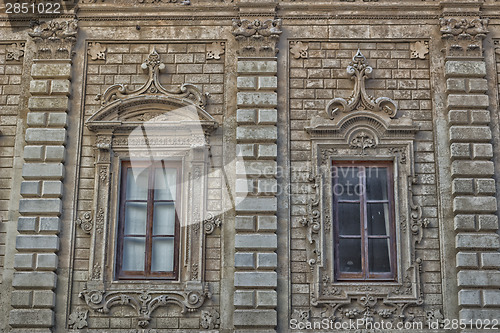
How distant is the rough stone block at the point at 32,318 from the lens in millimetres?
12383

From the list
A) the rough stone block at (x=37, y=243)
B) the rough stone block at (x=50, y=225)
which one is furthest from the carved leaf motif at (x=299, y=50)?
the rough stone block at (x=37, y=243)

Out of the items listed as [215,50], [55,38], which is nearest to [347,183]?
[215,50]

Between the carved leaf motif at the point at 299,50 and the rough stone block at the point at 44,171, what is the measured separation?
436 cm

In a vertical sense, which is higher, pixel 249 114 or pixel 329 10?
pixel 329 10

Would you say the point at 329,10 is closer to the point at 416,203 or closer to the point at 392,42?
the point at 392,42

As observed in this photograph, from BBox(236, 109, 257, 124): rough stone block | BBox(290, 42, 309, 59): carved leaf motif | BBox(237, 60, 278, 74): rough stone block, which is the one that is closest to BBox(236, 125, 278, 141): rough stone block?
BBox(236, 109, 257, 124): rough stone block

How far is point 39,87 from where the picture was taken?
1347cm

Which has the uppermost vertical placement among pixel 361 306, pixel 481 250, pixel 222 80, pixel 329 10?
pixel 329 10

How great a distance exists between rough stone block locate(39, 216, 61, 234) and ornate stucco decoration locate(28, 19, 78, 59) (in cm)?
287

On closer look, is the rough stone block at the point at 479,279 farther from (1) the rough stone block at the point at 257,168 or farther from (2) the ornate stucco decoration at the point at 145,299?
(2) the ornate stucco decoration at the point at 145,299

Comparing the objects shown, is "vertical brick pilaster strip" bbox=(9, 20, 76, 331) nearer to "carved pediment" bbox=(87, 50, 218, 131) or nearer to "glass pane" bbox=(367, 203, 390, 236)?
"carved pediment" bbox=(87, 50, 218, 131)

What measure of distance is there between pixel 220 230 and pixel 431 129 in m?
3.91

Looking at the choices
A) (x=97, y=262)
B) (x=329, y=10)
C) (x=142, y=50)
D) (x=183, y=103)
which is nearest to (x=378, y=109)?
(x=329, y=10)

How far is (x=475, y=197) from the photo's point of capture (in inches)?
501
